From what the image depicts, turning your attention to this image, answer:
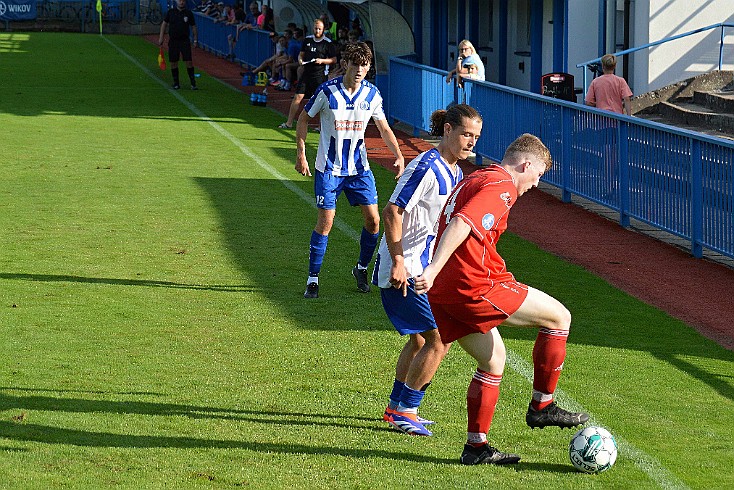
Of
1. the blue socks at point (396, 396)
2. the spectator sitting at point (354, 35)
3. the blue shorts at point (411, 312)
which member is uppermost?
the spectator sitting at point (354, 35)

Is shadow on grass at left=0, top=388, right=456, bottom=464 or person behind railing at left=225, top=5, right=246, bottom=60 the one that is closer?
shadow on grass at left=0, top=388, right=456, bottom=464

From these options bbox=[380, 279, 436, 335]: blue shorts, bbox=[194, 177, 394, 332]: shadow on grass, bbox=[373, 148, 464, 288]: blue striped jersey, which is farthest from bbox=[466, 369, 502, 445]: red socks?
bbox=[194, 177, 394, 332]: shadow on grass

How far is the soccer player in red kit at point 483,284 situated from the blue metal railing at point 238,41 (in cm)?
2876

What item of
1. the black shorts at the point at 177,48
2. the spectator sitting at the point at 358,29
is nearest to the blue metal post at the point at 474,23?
the spectator sitting at the point at 358,29

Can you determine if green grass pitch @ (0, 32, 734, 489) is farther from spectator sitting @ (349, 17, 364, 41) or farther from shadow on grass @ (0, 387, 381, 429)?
spectator sitting @ (349, 17, 364, 41)

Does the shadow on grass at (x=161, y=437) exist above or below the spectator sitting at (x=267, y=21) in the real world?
below

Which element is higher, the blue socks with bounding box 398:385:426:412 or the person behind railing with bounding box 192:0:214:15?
the person behind railing with bounding box 192:0:214:15

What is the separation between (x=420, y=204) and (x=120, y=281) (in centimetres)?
478

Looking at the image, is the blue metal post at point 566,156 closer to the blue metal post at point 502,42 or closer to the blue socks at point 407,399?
the blue socks at point 407,399

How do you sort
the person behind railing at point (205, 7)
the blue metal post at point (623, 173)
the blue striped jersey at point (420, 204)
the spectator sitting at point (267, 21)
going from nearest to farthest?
the blue striped jersey at point (420, 204) < the blue metal post at point (623, 173) < the spectator sitting at point (267, 21) < the person behind railing at point (205, 7)

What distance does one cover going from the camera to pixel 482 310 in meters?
6.01

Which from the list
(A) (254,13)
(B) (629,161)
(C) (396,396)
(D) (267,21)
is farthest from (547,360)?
(A) (254,13)

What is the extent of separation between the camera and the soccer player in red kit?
586 cm

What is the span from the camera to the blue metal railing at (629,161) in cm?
1173
